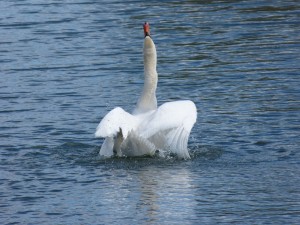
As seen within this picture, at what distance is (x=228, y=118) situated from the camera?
1511 centimetres

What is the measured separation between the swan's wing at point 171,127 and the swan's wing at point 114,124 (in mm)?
193

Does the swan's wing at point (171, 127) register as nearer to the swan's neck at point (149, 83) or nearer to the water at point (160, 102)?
the water at point (160, 102)

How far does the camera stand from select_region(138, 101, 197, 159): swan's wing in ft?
42.1

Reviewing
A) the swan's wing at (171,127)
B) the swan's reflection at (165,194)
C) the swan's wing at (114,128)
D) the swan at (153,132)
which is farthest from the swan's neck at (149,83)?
the swan's reflection at (165,194)

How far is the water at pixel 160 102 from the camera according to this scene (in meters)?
11.4

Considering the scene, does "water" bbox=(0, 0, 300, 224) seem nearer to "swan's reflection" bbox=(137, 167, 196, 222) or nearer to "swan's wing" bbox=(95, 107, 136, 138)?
"swan's reflection" bbox=(137, 167, 196, 222)

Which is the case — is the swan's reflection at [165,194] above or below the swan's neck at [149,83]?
below

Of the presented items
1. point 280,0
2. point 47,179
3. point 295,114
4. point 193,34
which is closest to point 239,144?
point 295,114

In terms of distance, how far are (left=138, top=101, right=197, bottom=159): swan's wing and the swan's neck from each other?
0.92 meters

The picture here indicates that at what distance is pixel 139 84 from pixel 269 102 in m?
2.82

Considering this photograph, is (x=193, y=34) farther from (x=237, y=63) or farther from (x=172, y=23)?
(x=237, y=63)

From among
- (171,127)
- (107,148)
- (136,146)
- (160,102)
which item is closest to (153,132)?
(171,127)

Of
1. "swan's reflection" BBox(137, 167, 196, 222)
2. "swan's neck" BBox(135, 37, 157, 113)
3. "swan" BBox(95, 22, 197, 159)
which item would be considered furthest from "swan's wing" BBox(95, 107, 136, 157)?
"swan's neck" BBox(135, 37, 157, 113)

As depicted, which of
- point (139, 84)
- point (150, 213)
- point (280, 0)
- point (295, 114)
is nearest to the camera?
point (150, 213)
